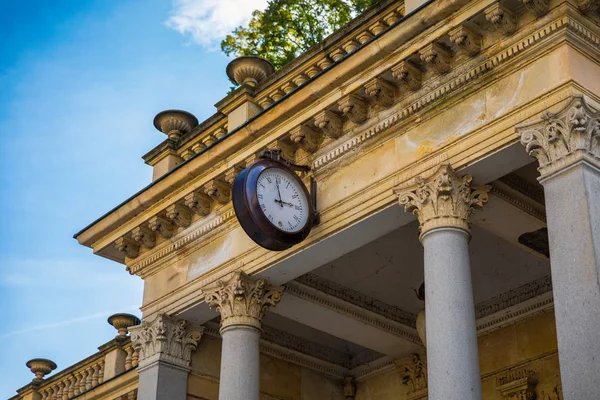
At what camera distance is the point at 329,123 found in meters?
14.9

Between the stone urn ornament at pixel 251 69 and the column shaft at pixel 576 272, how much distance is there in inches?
277

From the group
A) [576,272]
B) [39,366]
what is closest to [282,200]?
[576,272]

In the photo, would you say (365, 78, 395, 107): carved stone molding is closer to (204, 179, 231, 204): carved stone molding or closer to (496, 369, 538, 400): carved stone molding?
(204, 179, 231, 204): carved stone molding

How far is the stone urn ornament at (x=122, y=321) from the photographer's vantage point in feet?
74.1

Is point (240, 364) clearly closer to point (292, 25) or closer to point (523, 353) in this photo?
point (523, 353)

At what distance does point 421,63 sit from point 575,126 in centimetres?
269

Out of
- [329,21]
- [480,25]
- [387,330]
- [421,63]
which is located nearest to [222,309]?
[387,330]

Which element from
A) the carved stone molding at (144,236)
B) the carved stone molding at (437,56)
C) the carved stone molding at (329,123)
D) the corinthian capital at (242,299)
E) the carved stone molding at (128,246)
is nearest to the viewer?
the carved stone molding at (437,56)

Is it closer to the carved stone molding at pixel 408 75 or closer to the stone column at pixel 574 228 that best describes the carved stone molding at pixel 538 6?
the stone column at pixel 574 228

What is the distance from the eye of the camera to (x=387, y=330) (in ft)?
60.3

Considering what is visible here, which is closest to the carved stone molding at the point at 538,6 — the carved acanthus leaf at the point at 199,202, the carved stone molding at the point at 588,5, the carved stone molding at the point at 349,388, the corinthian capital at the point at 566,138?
the carved stone molding at the point at 588,5

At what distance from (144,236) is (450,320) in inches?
285

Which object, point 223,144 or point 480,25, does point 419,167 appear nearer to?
point 480,25

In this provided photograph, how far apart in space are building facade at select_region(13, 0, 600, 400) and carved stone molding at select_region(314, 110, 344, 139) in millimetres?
30
